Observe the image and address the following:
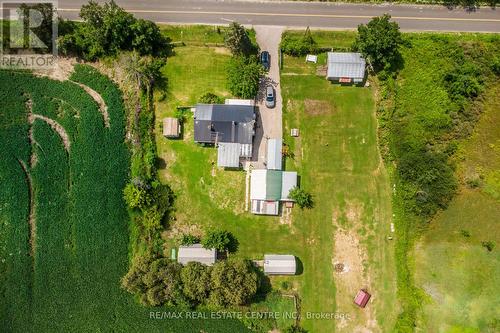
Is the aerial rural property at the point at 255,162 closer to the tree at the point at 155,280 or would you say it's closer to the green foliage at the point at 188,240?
the green foliage at the point at 188,240

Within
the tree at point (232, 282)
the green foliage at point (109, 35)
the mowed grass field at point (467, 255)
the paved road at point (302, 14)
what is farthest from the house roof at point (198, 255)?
the paved road at point (302, 14)

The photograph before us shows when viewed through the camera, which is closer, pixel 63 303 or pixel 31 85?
pixel 63 303

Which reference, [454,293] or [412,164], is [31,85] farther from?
[454,293]

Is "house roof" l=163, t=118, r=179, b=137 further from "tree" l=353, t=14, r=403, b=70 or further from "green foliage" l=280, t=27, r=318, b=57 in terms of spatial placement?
"tree" l=353, t=14, r=403, b=70

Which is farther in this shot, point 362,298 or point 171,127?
point 171,127

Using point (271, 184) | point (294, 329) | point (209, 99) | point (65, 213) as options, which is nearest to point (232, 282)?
point (294, 329)

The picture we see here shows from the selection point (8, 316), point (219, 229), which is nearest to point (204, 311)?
point (219, 229)

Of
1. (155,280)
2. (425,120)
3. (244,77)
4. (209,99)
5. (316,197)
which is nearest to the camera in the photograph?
(155,280)

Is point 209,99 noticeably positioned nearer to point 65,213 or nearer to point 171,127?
point 171,127
